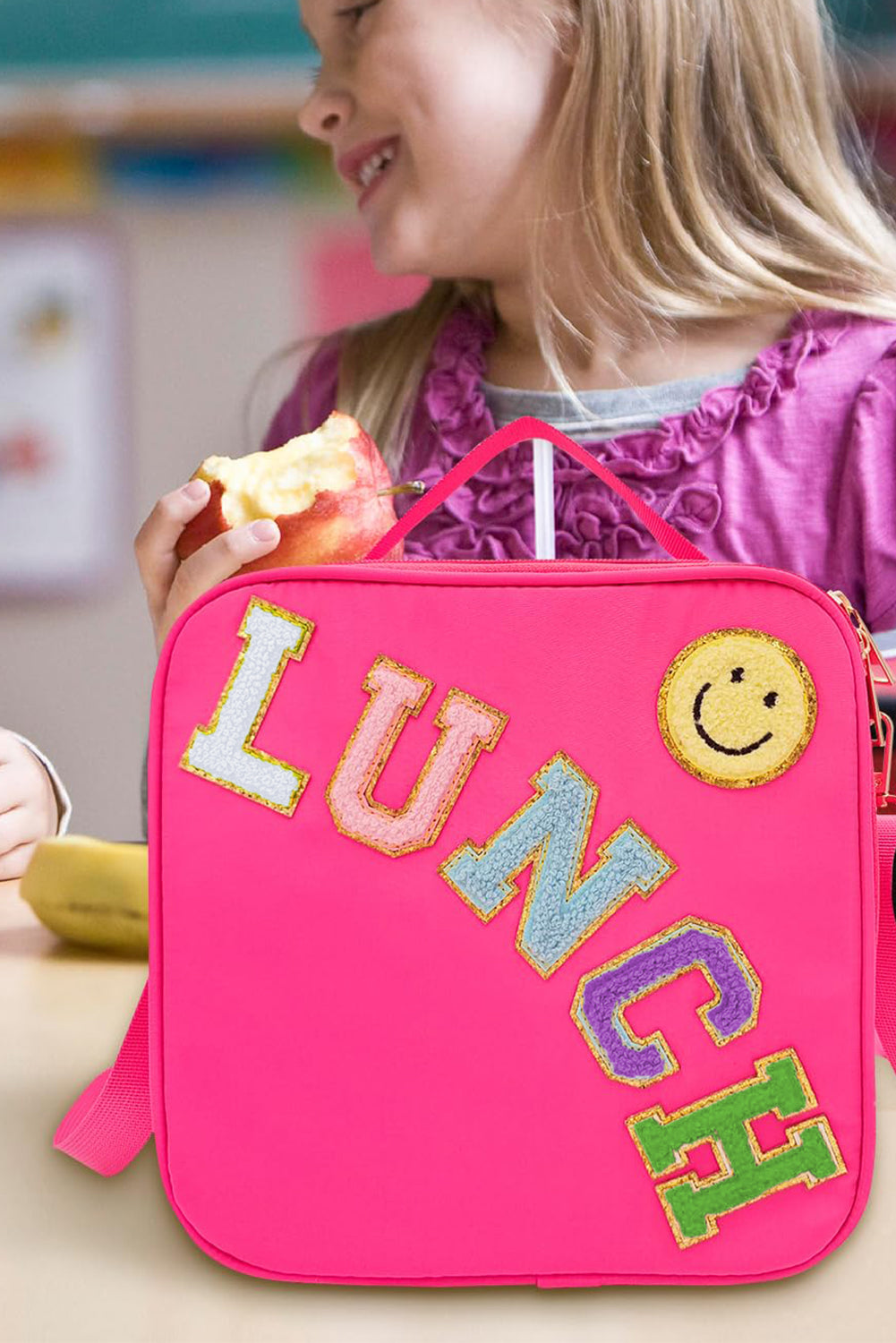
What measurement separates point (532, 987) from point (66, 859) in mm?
290

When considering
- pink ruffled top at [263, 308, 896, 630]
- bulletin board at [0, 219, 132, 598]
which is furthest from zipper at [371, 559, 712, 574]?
bulletin board at [0, 219, 132, 598]

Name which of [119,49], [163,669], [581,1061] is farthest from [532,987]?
[119,49]

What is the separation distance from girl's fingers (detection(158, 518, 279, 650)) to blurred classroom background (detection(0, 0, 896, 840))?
378 mm

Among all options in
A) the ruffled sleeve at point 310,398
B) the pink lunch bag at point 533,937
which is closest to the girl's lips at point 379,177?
the ruffled sleeve at point 310,398

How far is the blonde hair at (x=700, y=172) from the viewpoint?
0.77 meters

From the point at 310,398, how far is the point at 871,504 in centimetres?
41

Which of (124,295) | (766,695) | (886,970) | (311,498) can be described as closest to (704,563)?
(766,695)

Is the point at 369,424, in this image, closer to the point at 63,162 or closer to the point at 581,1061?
the point at 63,162

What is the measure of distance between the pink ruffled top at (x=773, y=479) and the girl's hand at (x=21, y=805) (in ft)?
0.95

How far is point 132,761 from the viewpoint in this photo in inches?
42.2

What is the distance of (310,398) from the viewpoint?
3.04ft

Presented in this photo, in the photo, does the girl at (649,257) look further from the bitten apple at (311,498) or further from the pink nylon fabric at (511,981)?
the pink nylon fabric at (511,981)

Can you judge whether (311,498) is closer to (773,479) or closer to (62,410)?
(773,479)

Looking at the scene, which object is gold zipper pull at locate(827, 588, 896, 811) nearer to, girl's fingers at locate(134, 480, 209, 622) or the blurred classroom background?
girl's fingers at locate(134, 480, 209, 622)
